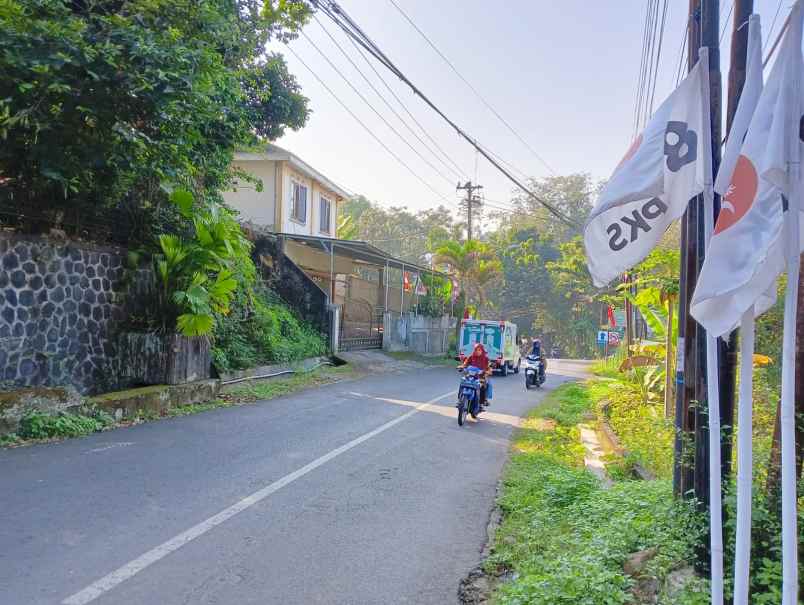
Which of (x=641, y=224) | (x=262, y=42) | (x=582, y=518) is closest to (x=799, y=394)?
(x=641, y=224)

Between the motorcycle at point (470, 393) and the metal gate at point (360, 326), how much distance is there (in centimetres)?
1195

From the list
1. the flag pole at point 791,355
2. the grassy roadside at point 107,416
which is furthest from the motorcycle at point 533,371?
the flag pole at point 791,355

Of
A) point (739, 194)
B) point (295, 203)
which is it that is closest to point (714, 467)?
point (739, 194)

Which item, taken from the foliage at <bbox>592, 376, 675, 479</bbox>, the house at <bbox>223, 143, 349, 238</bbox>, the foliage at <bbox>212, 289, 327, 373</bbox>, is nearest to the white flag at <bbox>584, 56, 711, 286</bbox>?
the foliage at <bbox>592, 376, 675, 479</bbox>

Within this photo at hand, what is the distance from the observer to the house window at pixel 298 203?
1052 inches

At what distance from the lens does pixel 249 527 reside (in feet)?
17.7

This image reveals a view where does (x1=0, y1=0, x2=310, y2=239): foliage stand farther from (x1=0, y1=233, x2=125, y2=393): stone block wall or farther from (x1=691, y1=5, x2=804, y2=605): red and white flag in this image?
(x1=691, y1=5, x2=804, y2=605): red and white flag

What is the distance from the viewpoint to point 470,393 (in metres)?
11.7

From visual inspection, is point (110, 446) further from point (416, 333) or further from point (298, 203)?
point (416, 333)

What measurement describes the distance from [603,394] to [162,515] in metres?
14.0

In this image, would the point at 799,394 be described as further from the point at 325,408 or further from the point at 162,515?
the point at 325,408

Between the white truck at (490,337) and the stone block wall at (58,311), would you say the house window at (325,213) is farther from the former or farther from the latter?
the stone block wall at (58,311)

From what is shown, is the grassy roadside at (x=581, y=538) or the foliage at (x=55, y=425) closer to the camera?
the grassy roadside at (x=581, y=538)

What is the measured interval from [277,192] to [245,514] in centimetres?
2098
